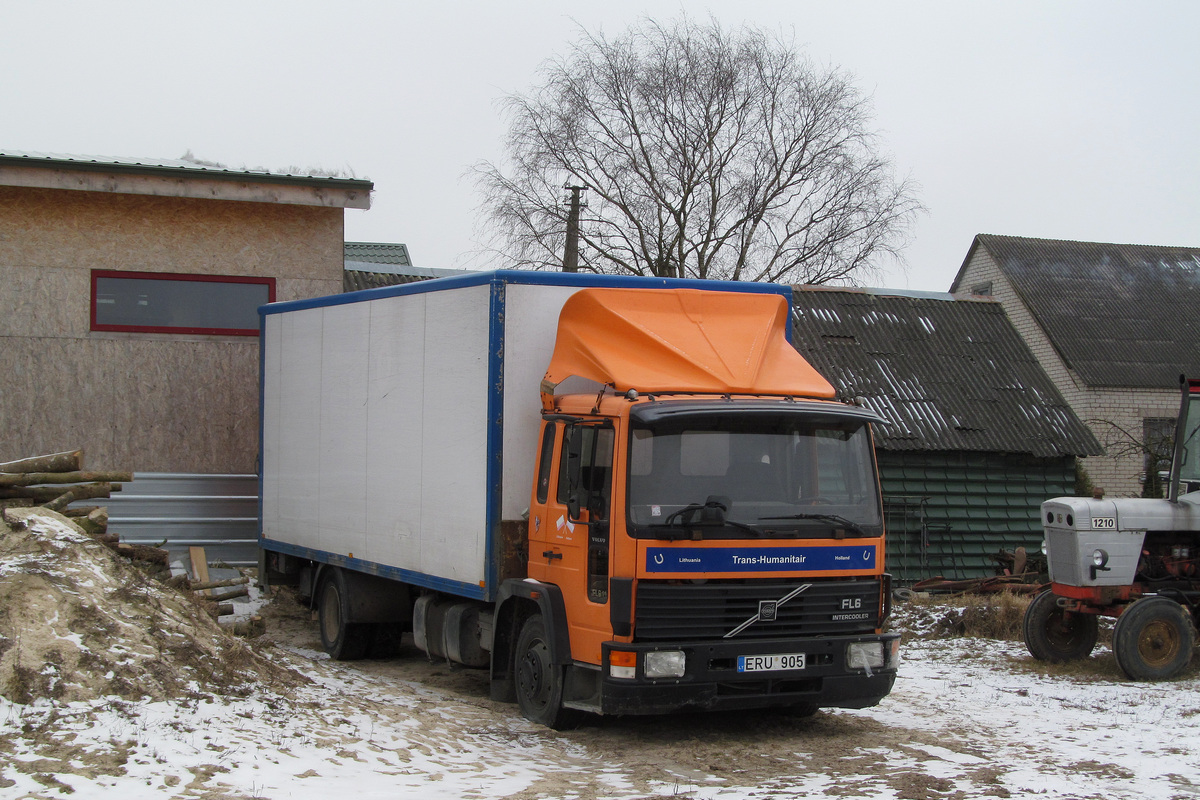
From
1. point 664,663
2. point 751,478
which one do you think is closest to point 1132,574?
point 751,478

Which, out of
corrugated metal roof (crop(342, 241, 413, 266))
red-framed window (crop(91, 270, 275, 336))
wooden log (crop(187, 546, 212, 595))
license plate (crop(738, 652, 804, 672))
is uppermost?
corrugated metal roof (crop(342, 241, 413, 266))

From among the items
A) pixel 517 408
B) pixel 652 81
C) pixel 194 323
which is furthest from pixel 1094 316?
pixel 517 408

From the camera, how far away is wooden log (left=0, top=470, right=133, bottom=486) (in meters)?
10.2

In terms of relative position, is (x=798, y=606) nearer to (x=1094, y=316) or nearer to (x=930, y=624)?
(x=930, y=624)

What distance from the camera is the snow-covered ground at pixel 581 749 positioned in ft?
21.9

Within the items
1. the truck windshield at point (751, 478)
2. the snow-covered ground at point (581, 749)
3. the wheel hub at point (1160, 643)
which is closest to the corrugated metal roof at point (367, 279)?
the snow-covered ground at point (581, 749)

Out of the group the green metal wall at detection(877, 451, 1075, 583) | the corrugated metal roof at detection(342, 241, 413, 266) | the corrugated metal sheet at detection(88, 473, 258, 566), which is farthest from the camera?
the corrugated metal roof at detection(342, 241, 413, 266)

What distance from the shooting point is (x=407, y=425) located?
10.4 metres

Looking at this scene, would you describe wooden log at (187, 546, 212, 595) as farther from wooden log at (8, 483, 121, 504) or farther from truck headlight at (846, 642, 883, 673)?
truck headlight at (846, 642, 883, 673)

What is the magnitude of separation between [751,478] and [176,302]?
920 cm

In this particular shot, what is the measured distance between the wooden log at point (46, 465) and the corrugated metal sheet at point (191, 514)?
3.65 m

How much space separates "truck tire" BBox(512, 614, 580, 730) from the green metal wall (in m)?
10.8

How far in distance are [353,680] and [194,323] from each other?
623cm

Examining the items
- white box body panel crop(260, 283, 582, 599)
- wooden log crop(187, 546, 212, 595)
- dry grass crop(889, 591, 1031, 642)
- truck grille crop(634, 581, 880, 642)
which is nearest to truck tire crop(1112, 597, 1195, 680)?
dry grass crop(889, 591, 1031, 642)
